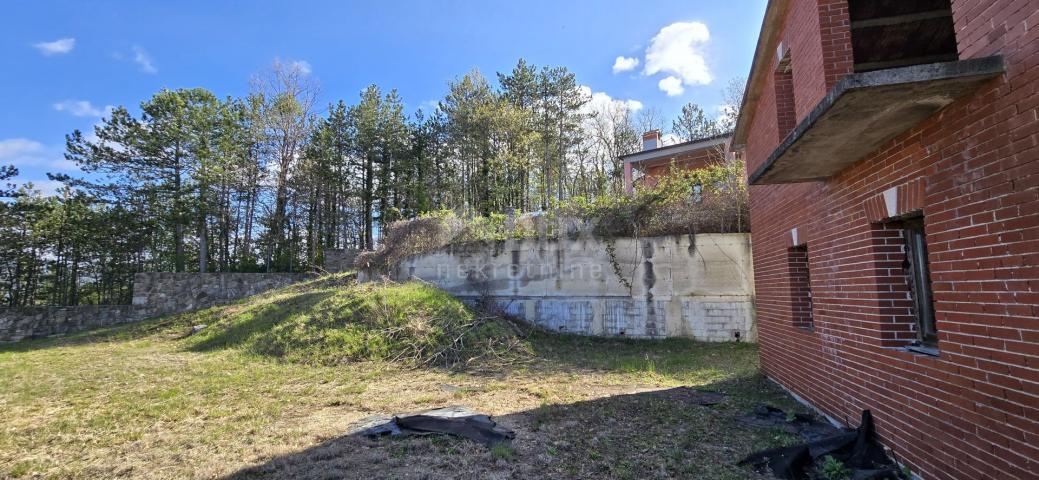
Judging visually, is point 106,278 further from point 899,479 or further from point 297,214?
point 899,479

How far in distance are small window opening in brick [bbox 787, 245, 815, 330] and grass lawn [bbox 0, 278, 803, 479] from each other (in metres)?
1.05

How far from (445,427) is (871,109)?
173 inches

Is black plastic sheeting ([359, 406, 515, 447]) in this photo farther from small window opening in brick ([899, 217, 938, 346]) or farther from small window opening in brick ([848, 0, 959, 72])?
small window opening in brick ([848, 0, 959, 72])

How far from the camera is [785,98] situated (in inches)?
216

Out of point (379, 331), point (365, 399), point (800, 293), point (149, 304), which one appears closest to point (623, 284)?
point (800, 293)

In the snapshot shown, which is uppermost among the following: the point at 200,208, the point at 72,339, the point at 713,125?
the point at 713,125

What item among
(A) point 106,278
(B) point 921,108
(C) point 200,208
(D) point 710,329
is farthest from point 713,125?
(A) point 106,278

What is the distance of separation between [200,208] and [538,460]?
74.8ft

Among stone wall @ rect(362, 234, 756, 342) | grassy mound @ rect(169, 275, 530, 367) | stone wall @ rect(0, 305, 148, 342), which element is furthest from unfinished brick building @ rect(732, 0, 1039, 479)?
stone wall @ rect(0, 305, 148, 342)

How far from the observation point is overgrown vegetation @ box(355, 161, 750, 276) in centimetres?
1049

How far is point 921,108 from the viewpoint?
8.90 feet

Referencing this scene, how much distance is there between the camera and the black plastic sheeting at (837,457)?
3.35 m

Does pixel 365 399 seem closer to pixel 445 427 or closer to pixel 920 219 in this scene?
pixel 445 427

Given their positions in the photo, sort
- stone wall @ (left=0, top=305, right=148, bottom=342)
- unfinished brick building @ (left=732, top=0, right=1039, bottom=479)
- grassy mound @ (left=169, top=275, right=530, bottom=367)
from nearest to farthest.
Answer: unfinished brick building @ (left=732, top=0, right=1039, bottom=479) < grassy mound @ (left=169, top=275, right=530, bottom=367) < stone wall @ (left=0, top=305, right=148, bottom=342)
